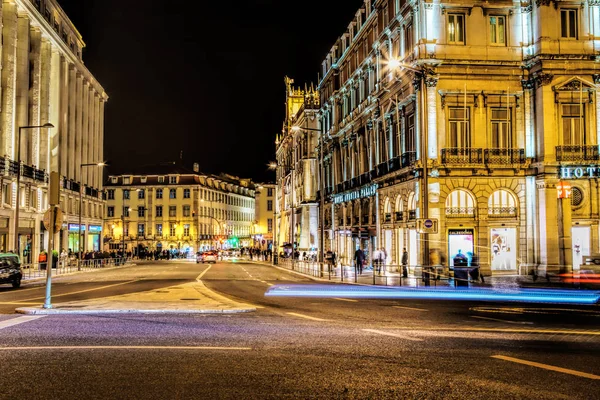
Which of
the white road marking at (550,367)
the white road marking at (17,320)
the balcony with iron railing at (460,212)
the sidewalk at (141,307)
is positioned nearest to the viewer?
the white road marking at (550,367)

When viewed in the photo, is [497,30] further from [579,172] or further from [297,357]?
[297,357]

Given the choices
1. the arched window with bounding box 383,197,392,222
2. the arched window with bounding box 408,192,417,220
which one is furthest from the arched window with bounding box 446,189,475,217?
the arched window with bounding box 383,197,392,222

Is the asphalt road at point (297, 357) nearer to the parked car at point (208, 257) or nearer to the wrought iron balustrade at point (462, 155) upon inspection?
the wrought iron balustrade at point (462, 155)

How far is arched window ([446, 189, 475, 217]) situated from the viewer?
37.7 meters

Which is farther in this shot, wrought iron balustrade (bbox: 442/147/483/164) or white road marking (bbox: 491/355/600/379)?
wrought iron balustrade (bbox: 442/147/483/164)

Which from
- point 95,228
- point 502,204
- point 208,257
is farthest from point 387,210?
point 95,228

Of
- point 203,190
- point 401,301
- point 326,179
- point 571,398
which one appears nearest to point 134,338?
point 571,398

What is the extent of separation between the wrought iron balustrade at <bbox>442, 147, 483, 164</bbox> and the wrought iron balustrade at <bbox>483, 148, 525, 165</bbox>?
0.44m

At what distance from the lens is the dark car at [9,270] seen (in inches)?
1158

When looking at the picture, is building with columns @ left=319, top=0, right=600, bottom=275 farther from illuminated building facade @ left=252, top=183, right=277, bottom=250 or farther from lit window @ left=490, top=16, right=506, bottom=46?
illuminated building facade @ left=252, top=183, right=277, bottom=250

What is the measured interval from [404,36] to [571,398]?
36439 mm

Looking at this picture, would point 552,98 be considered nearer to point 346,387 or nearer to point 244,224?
point 346,387

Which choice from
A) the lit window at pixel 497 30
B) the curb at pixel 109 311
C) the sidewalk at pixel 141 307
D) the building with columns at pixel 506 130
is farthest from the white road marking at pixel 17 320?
the lit window at pixel 497 30

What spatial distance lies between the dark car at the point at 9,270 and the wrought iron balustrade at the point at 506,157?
26565mm
